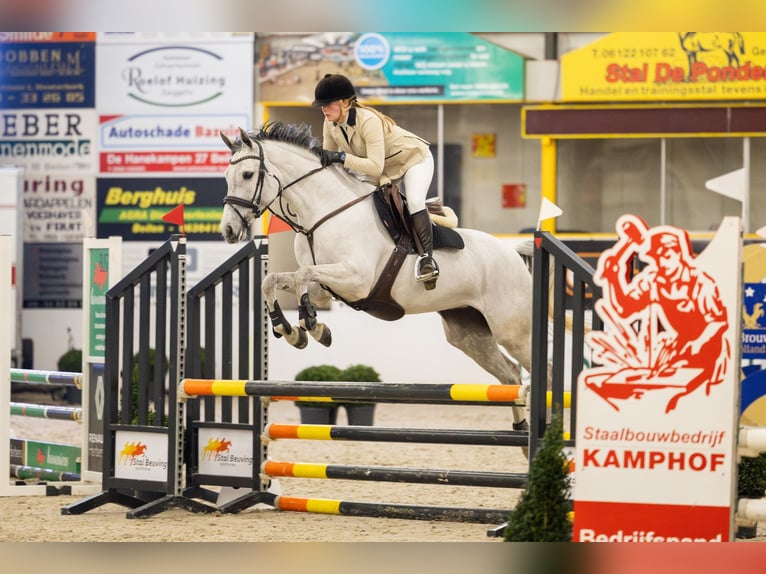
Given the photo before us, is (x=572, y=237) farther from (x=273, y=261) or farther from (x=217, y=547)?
(x=217, y=547)

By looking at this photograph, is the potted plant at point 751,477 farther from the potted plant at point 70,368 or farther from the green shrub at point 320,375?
the potted plant at point 70,368

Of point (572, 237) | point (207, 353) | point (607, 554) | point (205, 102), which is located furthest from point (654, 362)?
point (205, 102)

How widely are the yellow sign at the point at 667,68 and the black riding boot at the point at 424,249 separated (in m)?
6.80

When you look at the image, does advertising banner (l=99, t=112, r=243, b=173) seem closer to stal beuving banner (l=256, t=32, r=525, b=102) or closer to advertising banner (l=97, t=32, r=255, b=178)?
advertising banner (l=97, t=32, r=255, b=178)

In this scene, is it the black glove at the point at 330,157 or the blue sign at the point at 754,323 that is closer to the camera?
the blue sign at the point at 754,323

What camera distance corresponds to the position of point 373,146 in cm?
500

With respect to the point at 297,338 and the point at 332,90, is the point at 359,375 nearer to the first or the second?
the point at 297,338

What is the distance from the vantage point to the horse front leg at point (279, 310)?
4762mm

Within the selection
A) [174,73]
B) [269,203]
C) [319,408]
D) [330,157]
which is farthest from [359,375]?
[174,73]

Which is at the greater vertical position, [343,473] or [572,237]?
[572,237]

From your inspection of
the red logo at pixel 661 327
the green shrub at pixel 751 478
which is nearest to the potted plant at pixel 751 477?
the green shrub at pixel 751 478

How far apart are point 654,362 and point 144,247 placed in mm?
9857

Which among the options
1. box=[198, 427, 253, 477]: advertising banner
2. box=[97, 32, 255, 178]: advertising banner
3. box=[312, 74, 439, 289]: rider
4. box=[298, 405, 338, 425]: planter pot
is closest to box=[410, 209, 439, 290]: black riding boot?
box=[312, 74, 439, 289]: rider

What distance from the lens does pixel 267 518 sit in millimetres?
5188
